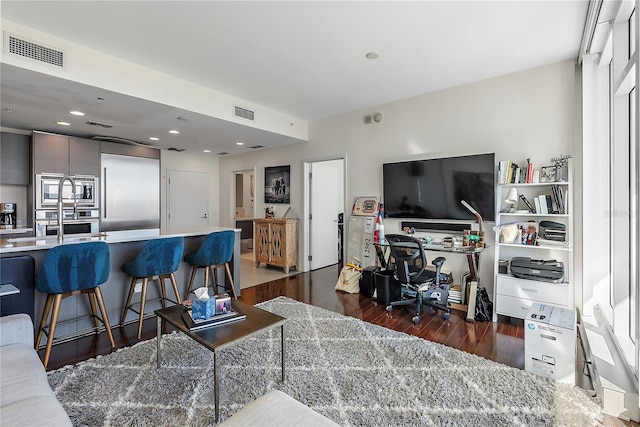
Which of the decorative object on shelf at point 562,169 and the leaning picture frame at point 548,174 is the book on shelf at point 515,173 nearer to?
the leaning picture frame at point 548,174

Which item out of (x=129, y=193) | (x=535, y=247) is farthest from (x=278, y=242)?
(x=535, y=247)

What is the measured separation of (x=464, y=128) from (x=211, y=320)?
351 cm

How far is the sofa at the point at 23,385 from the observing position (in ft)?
3.72

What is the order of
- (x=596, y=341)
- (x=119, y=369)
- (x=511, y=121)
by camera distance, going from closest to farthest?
(x=119, y=369), (x=596, y=341), (x=511, y=121)

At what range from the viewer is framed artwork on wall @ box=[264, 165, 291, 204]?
5773 mm

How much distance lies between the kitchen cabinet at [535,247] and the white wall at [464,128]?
34 centimetres

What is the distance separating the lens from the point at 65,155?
14.9 feet

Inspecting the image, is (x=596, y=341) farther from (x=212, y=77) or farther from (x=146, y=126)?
(x=146, y=126)

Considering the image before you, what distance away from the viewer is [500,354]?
97.3 inches

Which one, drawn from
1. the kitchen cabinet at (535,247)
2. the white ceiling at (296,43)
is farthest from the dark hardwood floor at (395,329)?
the white ceiling at (296,43)

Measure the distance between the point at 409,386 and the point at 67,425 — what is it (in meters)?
1.80

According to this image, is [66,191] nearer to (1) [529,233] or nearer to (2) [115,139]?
(2) [115,139]

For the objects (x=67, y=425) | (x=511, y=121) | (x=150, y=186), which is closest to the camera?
(x=67, y=425)

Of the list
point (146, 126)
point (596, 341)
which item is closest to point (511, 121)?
point (596, 341)
